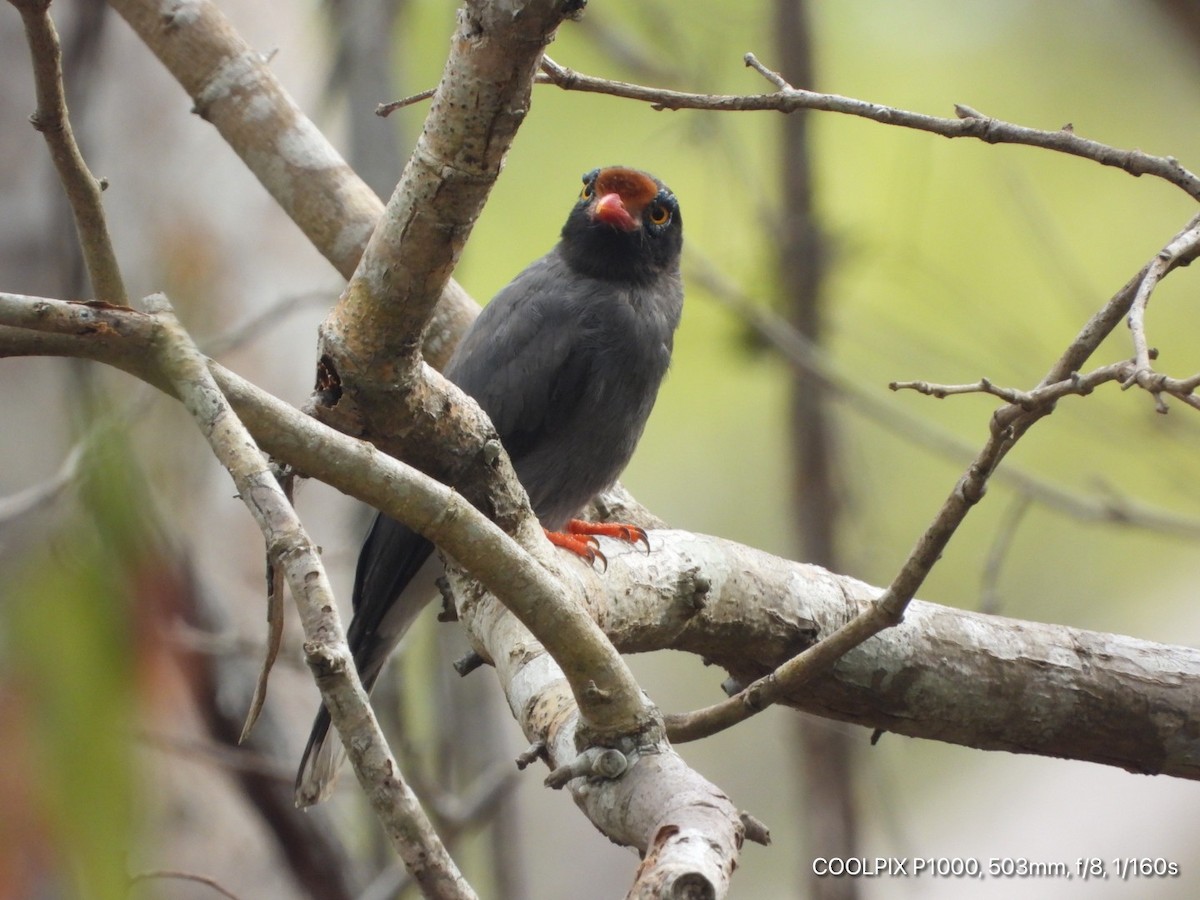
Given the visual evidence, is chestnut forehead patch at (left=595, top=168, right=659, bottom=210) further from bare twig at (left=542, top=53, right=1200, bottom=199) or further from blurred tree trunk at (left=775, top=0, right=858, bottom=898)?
bare twig at (left=542, top=53, right=1200, bottom=199)

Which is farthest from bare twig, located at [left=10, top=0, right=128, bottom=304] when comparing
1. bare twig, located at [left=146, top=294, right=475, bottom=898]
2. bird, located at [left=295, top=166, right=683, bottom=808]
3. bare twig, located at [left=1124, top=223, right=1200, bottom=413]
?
bird, located at [left=295, top=166, right=683, bottom=808]

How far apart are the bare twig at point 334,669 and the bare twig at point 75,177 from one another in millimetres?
589

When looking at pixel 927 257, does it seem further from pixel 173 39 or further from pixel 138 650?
pixel 138 650

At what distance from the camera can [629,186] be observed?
415cm

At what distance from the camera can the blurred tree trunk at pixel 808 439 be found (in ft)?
15.8

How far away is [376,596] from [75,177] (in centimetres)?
175

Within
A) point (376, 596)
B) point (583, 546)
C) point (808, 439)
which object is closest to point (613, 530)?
point (583, 546)

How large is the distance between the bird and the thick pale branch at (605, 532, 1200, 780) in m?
0.54

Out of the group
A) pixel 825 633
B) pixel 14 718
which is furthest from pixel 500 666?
pixel 14 718

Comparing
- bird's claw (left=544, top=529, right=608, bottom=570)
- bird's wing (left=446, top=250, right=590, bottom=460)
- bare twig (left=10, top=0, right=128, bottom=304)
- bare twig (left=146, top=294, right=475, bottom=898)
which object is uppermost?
bird's wing (left=446, top=250, right=590, bottom=460)

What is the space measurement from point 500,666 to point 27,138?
324 cm

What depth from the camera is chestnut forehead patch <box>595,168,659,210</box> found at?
13.6ft

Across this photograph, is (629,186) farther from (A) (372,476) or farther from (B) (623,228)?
(A) (372,476)

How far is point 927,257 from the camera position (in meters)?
6.60
